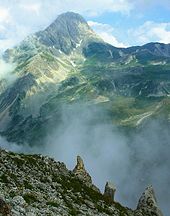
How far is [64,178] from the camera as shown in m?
64.2

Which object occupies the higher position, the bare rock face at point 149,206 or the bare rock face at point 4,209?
the bare rock face at point 149,206

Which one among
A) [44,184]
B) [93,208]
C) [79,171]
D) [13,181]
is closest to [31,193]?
[13,181]

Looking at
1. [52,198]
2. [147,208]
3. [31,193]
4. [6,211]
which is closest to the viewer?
[6,211]

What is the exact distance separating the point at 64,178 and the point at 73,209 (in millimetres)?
14703

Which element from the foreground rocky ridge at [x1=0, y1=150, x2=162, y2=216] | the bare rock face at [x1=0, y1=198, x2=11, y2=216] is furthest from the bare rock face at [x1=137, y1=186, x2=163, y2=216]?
the bare rock face at [x1=0, y1=198, x2=11, y2=216]

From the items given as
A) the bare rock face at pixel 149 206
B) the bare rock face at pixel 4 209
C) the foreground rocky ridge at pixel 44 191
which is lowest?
the bare rock face at pixel 4 209

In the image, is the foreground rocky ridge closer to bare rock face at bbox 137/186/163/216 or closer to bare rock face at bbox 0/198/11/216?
bare rock face at bbox 0/198/11/216

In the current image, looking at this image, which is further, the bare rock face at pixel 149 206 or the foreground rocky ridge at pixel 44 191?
the bare rock face at pixel 149 206

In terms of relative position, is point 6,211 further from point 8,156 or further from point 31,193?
point 8,156

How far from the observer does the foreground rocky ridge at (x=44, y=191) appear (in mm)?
40312

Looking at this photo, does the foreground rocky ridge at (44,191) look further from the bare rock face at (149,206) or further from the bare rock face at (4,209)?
the bare rock face at (149,206)

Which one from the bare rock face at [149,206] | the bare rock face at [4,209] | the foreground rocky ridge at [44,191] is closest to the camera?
the bare rock face at [4,209]

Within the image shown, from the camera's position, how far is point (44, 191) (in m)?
51.0

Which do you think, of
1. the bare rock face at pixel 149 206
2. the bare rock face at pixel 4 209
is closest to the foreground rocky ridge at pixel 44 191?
the bare rock face at pixel 4 209
